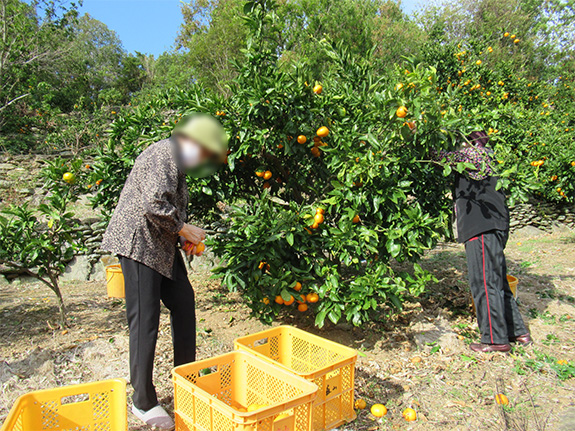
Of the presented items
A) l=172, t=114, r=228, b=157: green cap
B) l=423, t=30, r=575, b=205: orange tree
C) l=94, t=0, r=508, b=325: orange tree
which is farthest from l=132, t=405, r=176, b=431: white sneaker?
l=423, t=30, r=575, b=205: orange tree

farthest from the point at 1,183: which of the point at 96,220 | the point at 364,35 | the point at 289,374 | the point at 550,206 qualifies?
the point at 364,35

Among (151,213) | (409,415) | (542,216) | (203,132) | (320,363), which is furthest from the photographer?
(542,216)

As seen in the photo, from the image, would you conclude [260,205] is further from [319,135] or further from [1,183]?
[1,183]

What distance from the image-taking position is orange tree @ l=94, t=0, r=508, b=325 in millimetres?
2854

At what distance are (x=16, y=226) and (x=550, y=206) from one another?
9811 millimetres

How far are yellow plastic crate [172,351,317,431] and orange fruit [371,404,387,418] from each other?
22.2 inches

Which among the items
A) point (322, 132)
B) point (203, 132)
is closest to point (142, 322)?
point (203, 132)

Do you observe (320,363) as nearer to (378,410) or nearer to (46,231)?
(378,410)

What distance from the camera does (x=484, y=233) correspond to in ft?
10.4

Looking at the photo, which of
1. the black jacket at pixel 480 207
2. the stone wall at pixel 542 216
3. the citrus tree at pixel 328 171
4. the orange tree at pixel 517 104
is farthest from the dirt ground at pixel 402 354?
the stone wall at pixel 542 216

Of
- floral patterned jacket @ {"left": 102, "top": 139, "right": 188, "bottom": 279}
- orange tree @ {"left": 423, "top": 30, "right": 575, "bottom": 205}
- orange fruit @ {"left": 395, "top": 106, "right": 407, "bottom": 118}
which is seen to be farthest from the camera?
orange tree @ {"left": 423, "top": 30, "right": 575, "bottom": 205}

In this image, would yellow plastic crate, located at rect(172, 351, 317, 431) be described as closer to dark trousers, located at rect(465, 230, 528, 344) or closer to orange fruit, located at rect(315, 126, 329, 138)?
orange fruit, located at rect(315, 126, 329, 138)

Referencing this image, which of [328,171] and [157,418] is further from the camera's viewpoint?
[328,171]

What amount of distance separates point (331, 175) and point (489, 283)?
1455mm
